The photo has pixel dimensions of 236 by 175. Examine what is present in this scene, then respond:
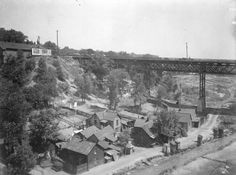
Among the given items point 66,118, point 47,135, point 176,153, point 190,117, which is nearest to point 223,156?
point 176,153

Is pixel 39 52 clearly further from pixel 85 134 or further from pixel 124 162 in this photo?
pixel 124 162

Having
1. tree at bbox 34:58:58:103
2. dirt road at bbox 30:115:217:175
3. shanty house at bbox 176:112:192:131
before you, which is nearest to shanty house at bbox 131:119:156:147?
dirt road at bbox 30:115:217:175

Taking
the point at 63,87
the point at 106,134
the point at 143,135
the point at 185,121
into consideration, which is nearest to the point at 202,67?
the point at 185,121

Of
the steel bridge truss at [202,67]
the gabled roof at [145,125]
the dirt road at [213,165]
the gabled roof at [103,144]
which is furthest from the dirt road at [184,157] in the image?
the steel bridge truss at [202,67]

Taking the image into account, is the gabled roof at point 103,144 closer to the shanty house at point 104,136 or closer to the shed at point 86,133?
the shanty house at point 104,136

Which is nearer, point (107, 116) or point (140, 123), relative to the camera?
point (140, 123)

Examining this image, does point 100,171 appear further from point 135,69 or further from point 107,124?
point 135,69

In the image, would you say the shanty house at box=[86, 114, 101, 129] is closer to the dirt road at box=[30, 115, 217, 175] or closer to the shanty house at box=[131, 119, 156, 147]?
the shanty house at box=[131, 119, 156, 147]
